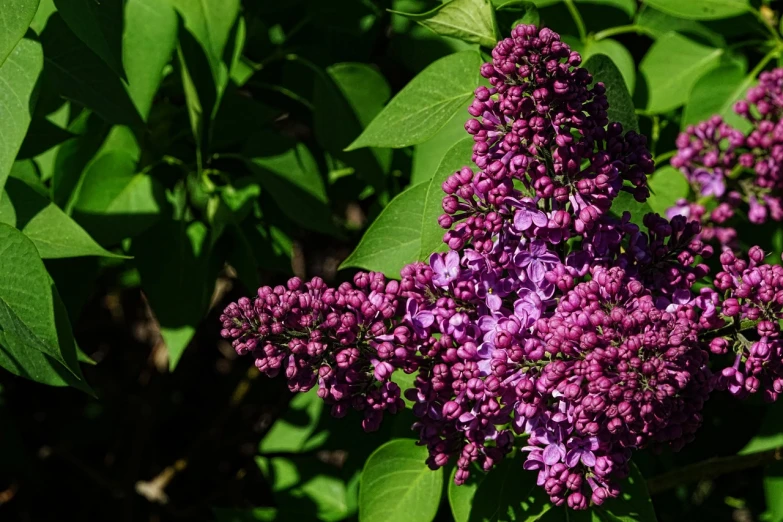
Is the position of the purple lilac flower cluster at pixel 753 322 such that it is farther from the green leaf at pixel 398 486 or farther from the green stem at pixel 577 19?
the green stem at pixel 577 19

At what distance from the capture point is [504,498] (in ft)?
5.99

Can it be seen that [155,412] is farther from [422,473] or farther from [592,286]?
[592,286]

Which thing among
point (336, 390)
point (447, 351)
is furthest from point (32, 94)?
point (447, 351)

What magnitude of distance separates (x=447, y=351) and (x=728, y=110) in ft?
4.81

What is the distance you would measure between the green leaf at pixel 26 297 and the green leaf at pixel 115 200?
1.90 feet

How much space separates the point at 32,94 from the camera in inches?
68.5

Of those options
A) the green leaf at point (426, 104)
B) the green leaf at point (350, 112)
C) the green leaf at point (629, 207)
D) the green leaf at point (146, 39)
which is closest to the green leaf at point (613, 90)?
the green leaf at point (629, 207)

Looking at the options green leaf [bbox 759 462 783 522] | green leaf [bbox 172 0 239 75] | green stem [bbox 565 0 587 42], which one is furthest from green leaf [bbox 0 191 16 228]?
green leaf [bbox 759 462 783 522]

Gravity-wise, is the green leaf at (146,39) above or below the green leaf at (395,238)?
above

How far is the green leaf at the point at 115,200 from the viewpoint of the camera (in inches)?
86.0

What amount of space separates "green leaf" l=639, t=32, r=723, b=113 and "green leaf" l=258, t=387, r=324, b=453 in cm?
132

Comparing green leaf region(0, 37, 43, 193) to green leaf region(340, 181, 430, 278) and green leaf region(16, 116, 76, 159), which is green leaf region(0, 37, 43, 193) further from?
green leaf region(340, 181, 430, 278)

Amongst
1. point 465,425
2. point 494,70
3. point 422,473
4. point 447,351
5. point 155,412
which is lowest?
point 155,412

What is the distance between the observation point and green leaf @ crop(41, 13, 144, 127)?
6.34 ft
